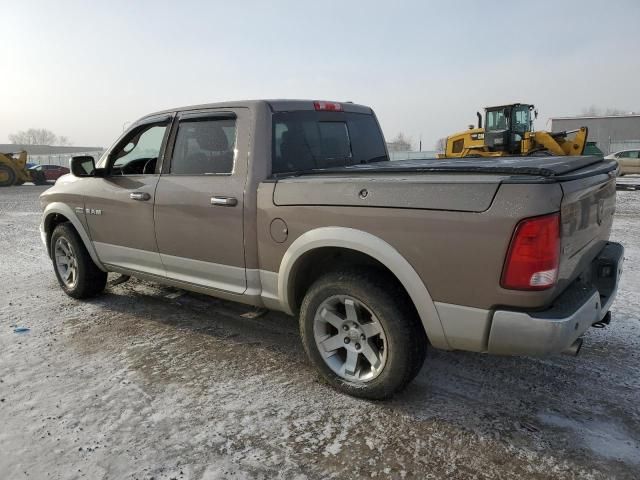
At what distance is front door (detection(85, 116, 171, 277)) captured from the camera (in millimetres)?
4066

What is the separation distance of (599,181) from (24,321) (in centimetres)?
488

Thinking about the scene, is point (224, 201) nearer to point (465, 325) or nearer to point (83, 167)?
point (465, 325)

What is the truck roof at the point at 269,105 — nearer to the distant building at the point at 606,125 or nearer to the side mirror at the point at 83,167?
the side mirror at the point at 83,167

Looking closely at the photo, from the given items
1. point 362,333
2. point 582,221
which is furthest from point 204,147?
point 582,221

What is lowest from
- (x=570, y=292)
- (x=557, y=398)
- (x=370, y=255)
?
(x=557, y=398)

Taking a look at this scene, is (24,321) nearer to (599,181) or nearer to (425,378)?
(425,378)

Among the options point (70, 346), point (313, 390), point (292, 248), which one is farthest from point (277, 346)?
point (70, 346)

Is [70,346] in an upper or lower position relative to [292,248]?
lower

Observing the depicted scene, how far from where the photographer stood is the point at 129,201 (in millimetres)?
4164

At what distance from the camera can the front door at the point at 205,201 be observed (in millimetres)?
3424

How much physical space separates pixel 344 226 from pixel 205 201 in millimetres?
1247

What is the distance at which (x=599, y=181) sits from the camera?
282 centimetres

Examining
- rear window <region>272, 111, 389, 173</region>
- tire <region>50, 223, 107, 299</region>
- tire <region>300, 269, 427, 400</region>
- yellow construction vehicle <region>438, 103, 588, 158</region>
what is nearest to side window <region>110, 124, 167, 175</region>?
tire <region>50, 223, 107, 299</region>

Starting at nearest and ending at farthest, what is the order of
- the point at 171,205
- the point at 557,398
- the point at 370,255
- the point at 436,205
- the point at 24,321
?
the point at 436,205 < the point at 370,255 < the point at 557,398 < the point at 171,205 < the point at 24,321
